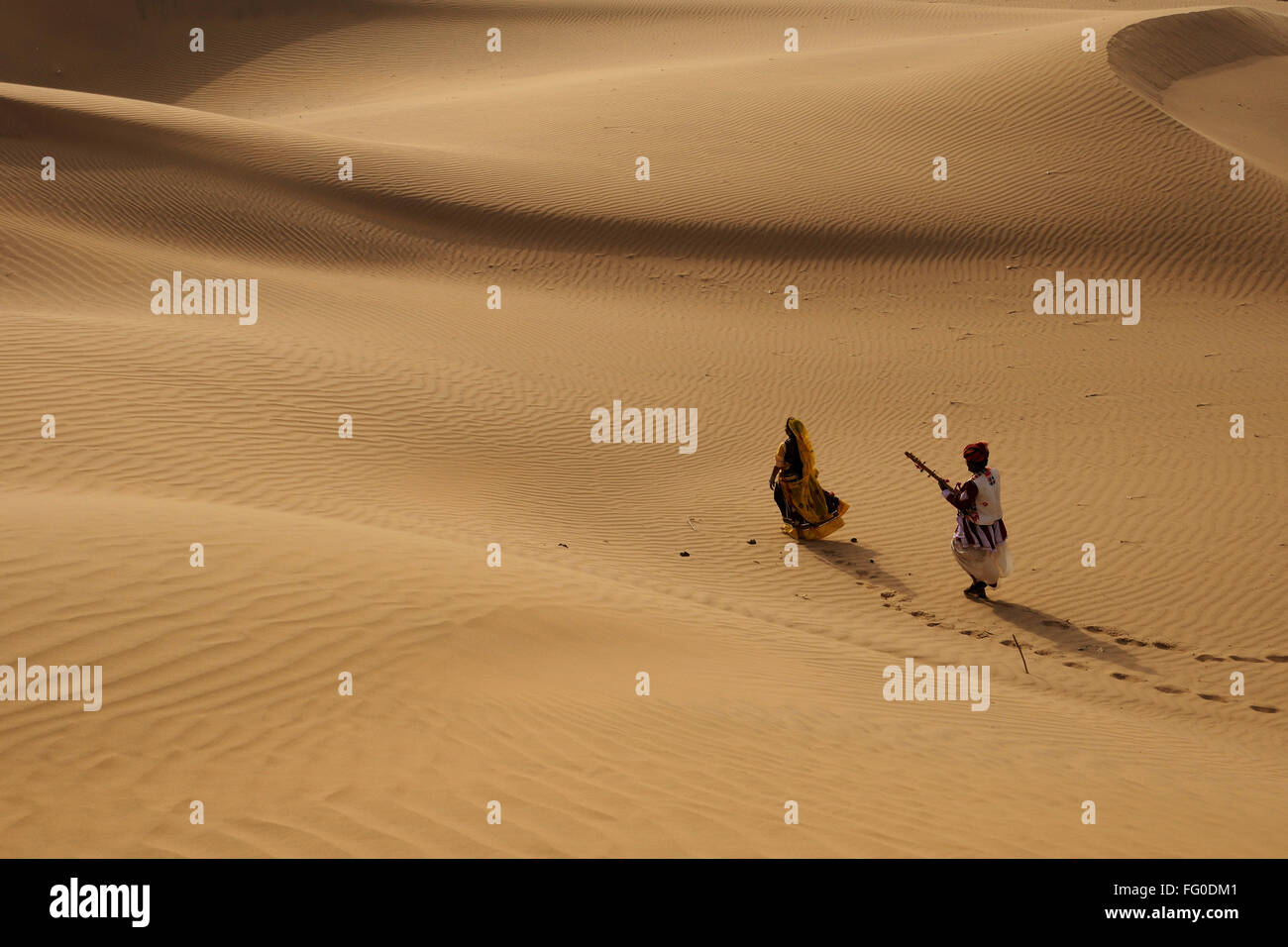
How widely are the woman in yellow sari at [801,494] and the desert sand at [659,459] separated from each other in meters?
0.29

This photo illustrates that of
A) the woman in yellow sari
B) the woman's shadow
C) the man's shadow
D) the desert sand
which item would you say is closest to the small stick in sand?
the desert sand

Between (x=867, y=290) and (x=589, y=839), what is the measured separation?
57.2 ft

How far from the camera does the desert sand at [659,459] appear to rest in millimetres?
4930

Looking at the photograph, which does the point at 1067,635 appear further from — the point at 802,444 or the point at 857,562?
the point at 802,444

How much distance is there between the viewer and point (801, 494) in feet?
37.2

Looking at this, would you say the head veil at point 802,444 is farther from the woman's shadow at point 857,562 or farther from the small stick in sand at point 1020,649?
the small stick in sand at point 1020,649

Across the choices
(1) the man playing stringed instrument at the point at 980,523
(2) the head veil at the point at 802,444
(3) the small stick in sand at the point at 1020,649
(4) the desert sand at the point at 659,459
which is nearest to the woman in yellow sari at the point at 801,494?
(2) the head veil at the point at 802,444

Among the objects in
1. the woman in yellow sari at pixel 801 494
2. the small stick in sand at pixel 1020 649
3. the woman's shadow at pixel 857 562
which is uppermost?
the woman in yellow sari at pixel 801 494

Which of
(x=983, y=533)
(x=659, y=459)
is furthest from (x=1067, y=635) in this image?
(x=659, y=459)

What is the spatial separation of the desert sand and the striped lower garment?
67cm

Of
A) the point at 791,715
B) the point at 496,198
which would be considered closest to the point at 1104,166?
the point at 496,198

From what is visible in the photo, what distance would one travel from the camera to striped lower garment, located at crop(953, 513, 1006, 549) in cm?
987

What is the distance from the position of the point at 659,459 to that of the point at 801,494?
2.74 metres

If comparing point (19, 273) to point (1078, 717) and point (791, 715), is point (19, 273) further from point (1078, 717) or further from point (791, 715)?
point (1078, 717)
